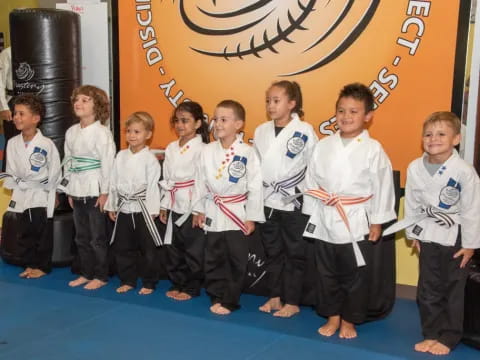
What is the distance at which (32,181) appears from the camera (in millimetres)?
4918

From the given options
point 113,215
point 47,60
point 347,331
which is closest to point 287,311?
point 347,331

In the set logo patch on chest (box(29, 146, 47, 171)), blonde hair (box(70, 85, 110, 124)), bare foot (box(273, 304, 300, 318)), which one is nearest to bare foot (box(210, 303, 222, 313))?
bare foot (box(273, 304, 300, 318))

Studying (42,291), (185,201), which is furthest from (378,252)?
(42,291)

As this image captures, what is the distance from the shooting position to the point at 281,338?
12.3ft

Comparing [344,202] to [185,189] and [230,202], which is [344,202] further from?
[185,189]

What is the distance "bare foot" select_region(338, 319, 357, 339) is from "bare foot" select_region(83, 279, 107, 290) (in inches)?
79.7

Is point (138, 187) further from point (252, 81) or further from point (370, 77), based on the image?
point (370, 77)

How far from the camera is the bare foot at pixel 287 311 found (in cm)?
415

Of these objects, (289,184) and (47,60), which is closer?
(289,184)

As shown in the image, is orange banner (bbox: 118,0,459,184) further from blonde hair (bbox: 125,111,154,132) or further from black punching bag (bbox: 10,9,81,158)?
blonde hair (bbox: 125,111,154,132)

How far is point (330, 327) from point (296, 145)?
1235 millimetres

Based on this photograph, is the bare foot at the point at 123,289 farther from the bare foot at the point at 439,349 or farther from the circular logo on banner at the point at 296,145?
the bare foot at the point at 439,349

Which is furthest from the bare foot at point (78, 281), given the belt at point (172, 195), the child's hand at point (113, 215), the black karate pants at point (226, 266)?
→ the black karate pants at point (226, 266)

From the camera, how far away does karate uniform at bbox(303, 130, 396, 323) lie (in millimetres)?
3676
